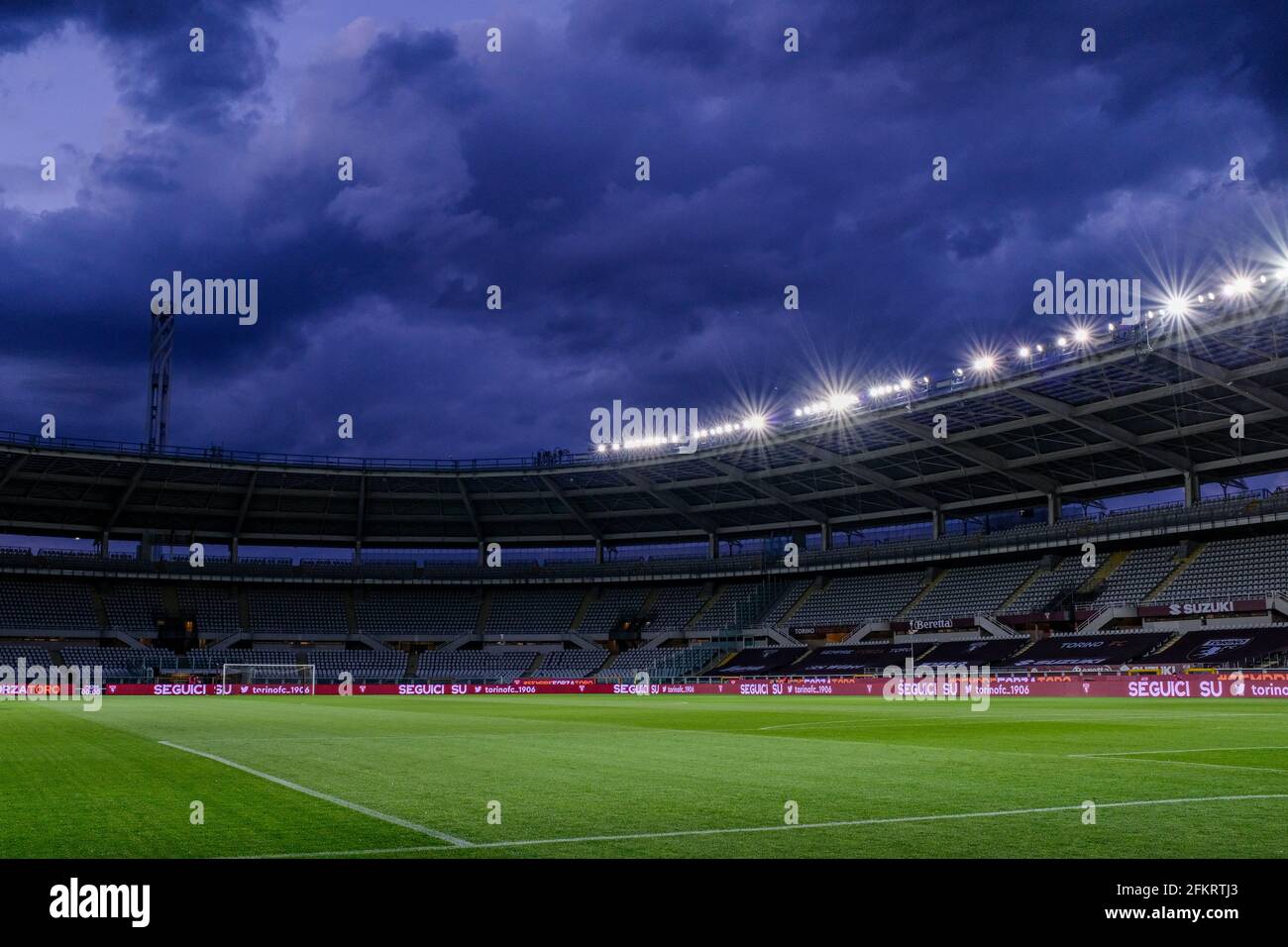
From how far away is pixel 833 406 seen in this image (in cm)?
6994

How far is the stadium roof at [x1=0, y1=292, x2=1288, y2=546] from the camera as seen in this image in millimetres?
58000

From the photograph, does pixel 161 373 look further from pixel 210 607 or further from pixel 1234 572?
pixel 1234 572

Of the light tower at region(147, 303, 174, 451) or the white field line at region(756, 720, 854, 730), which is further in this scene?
the light tower at region(147, 303, 174, 451)

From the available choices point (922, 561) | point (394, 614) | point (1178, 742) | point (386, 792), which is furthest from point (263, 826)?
point (394, 614)

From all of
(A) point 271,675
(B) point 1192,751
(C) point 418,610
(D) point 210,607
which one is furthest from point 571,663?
(B) point 1192,751

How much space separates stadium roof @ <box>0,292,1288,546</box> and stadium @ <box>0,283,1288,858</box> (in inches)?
11.3

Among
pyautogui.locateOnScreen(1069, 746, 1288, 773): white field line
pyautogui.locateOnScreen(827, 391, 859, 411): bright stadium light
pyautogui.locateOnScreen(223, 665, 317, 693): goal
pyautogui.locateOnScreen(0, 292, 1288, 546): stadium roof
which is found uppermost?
pyautogui.locateOnScreen(827, 391, 859, 411): bright stadium light

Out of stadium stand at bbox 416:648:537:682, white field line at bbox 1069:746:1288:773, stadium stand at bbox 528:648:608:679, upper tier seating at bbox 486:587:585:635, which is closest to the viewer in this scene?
white field line at bbox 1069:746:1288:773

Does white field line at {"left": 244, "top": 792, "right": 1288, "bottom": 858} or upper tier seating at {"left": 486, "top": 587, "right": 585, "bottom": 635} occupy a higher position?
upper tier seating at {"left": 486, "top": 587, "right": 585, "bottom": 635}

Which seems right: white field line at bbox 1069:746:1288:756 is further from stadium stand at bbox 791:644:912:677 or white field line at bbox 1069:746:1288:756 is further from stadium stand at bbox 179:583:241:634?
stadium stand at bbox 179:583:241:634

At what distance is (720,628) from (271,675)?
1354 inches

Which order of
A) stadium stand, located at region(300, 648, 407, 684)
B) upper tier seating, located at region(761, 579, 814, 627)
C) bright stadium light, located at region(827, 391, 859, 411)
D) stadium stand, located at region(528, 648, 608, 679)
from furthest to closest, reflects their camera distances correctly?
upper tier seating, located at region(761, 579, 814, 627) < stadium stand, located at region(528, 648, 608, 679) < stadium stand, located at region(300, 648, 407, 684) < bright stadium light, located at region(827, 391, 859, 411)

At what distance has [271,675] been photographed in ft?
262

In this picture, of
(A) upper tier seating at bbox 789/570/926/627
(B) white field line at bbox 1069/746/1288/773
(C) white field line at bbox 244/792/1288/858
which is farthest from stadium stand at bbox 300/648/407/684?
(C) white field line at bbox 244/792/1288/858
